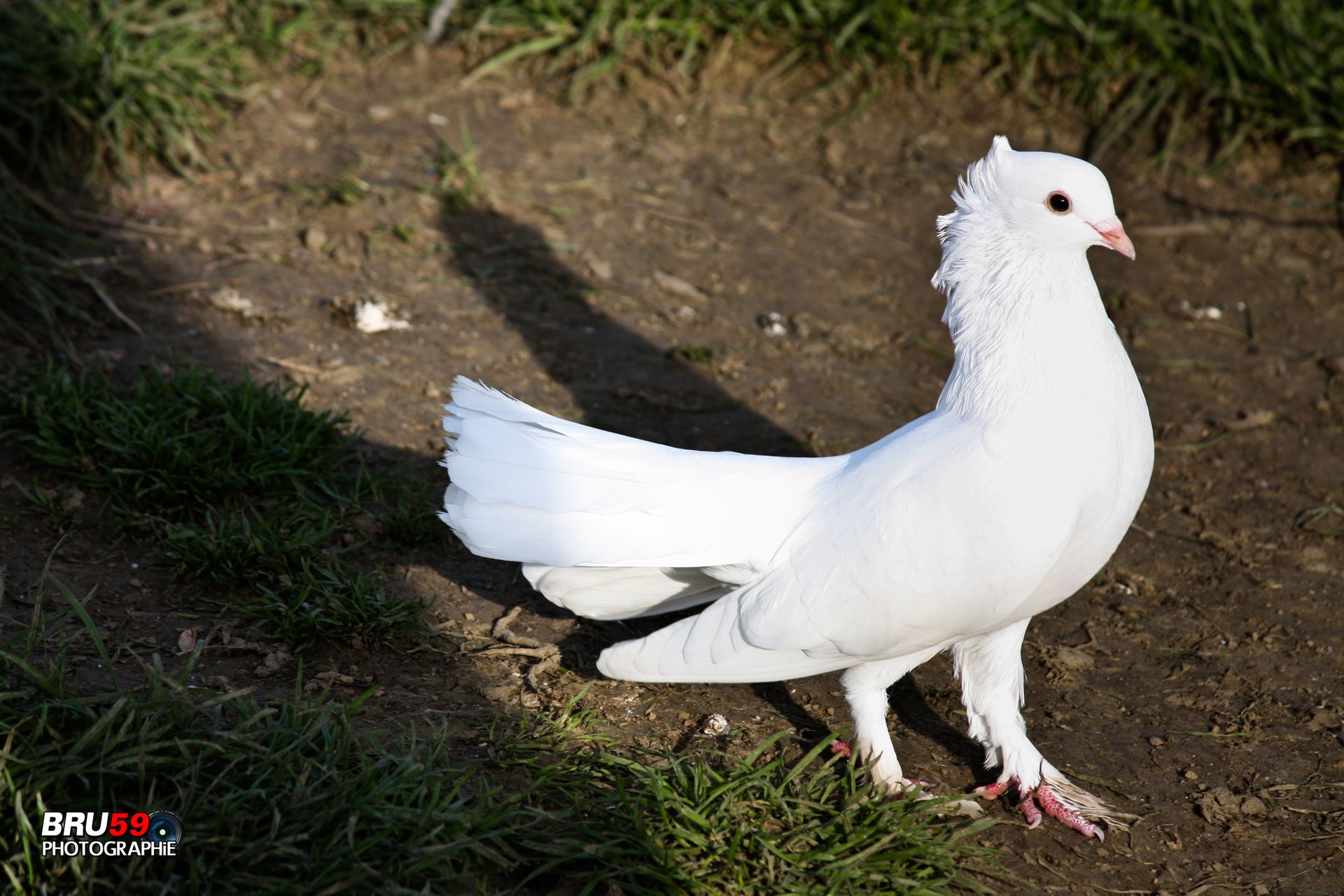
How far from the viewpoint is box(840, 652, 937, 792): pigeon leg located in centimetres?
287

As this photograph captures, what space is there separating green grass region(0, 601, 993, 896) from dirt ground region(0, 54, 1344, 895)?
8.9 inches

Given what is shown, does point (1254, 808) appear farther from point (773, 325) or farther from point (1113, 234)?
point (773, 325)

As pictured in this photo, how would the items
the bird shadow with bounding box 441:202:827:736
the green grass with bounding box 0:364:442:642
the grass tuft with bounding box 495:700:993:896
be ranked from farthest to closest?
1. the bird shadow with bounding box 441:202:827:736
2. the green grass with bounding box 0:364:442:642
3. the grass tuft with bounding box 495:700:993:896

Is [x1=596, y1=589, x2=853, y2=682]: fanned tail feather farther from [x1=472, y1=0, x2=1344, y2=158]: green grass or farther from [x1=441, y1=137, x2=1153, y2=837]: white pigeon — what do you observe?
[x1=472, y1=0, x2=1344, y2=158]: green grass

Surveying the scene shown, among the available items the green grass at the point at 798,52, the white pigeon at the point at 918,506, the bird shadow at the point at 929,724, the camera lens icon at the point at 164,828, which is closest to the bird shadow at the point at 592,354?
the green grass at the point at 798,52

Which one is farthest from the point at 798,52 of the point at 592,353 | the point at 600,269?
the point at 592,353

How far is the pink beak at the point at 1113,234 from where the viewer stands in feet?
9.25

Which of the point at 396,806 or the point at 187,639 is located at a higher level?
the point at 396,806

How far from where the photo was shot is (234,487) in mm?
3684

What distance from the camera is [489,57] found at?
628cm

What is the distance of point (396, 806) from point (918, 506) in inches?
53.2

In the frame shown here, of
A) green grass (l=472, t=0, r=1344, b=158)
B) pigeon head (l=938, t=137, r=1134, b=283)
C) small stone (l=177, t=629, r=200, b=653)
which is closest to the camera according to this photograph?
pigeon head (l=938, t=137, r=1134, b=283)

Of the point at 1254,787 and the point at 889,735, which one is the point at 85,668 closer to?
the point at 889,735

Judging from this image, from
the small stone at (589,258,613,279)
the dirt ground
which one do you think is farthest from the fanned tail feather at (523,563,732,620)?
the small stone at (589,258,613,279)
